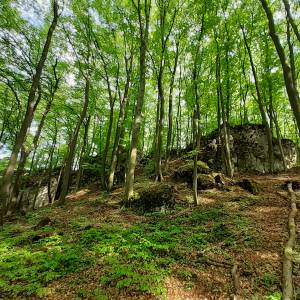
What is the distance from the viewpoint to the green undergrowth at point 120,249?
15.0ft

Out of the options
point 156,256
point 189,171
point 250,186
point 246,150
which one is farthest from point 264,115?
point 156,256

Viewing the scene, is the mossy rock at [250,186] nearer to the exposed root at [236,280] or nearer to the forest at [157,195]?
the forest at [157,195]

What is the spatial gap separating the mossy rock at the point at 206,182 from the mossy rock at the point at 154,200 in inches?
75.8

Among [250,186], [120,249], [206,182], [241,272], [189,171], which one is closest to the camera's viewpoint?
[241,272]

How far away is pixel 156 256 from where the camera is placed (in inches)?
215

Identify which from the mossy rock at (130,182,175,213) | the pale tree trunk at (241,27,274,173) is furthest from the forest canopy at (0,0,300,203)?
the mossy rock at (130,182,175,213)

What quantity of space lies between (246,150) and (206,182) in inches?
284

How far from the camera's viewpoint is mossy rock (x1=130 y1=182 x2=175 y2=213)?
9.28 meters

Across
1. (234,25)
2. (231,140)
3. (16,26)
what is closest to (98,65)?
(16,26)

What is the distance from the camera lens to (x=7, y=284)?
446 centimetres

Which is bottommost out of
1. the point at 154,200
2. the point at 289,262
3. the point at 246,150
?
the point at 289,262

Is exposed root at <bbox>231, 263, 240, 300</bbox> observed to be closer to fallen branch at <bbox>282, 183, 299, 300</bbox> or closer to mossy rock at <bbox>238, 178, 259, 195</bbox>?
fallen branch at <bbox>282, 183, 299, 300</bbox>

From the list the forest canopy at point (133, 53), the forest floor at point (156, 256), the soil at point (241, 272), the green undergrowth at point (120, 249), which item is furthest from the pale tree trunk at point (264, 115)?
the green undergrowth at point (120, 249)

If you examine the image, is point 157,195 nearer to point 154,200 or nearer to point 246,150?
point 154,200
